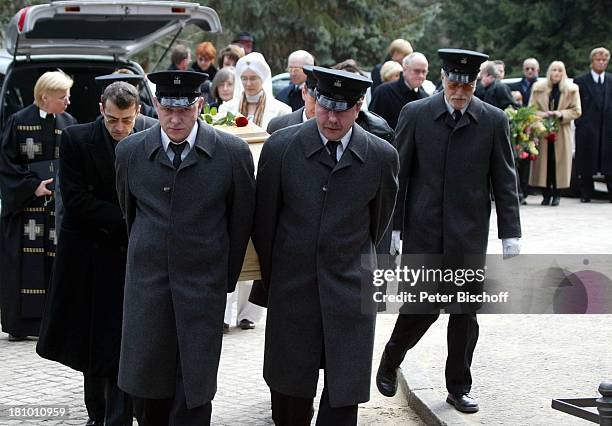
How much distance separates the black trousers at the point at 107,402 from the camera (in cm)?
689

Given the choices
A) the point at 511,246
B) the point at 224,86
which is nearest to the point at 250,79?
the point at 224,86

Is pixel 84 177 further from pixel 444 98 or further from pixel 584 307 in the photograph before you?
pixel 584 307

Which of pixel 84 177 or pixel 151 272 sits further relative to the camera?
pixel 84 177

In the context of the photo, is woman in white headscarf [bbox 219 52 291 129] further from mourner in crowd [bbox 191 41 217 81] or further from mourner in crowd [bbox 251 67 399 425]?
mourner in crowd [bbox 191 41 217 81]

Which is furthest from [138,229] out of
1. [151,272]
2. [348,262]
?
[348,262]

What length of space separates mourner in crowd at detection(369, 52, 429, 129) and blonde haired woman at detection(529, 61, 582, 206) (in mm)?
5863

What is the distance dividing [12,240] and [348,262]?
444 centimetres

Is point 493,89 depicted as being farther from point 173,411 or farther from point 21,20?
point 173,411

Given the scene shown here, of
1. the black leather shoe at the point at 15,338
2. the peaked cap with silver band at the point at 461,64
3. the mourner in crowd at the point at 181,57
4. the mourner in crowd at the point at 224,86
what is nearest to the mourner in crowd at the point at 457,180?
the peaked cap with silver band at the point at 461,64

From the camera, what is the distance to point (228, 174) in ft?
19.1

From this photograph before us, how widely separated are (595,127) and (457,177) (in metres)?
12.2

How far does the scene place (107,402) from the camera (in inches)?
274

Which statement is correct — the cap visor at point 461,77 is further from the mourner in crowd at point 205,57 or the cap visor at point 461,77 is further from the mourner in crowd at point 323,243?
the mourner in crowd at point 205,57

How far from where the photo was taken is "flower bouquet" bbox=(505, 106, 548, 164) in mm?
17672
